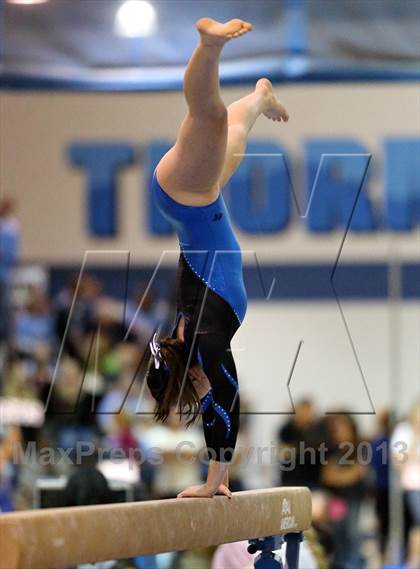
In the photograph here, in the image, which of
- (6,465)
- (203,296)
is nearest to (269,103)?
(203,296)

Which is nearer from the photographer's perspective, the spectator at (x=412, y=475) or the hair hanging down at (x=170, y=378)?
the hair hanging down at (x=170, y=378)

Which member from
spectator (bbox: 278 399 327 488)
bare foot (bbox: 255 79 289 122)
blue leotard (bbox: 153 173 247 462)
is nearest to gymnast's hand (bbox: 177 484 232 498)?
blue leotard (bbox: 153 173 247 462)

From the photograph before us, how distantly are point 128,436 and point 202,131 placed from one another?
5.12 m

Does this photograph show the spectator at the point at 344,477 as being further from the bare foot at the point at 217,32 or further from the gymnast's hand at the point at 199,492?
the bare foot at the point at 217,32

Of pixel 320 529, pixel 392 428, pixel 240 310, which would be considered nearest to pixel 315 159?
pixel 392 428

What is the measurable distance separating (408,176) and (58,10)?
296 cm

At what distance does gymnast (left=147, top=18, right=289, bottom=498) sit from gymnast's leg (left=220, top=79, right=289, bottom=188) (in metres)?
0.04

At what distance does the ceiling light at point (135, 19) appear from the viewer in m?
6.29

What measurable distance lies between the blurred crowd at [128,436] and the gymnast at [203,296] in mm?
2886

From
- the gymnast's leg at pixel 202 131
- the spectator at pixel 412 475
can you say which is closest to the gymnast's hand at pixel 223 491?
the gymnast's leg at pixel 202 131

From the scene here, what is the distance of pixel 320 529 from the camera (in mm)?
6188

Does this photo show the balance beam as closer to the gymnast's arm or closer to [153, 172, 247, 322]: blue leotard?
the gymnast's arm

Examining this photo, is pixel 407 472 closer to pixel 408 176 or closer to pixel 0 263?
pixel 408 176

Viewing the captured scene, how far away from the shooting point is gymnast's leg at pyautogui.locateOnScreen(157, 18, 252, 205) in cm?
335
